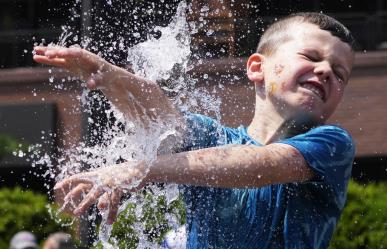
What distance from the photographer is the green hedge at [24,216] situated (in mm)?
10336

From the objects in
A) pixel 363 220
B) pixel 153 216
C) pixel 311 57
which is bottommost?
pixel 363 220

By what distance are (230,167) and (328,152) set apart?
39 centimetres

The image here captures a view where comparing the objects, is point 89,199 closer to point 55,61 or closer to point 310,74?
point 55,61

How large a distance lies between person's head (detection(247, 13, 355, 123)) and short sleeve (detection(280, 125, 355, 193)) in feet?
0.33

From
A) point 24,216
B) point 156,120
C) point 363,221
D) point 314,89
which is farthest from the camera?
point 24,216

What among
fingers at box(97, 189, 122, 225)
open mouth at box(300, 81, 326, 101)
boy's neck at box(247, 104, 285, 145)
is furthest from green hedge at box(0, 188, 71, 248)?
fingers at box(97, 189, 122, 225)

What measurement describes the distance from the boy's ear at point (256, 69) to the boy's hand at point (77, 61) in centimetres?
75

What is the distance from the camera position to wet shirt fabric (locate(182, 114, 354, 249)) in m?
3.32

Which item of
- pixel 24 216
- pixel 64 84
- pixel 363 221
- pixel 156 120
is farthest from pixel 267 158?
pixel 64 84

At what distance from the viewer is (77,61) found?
3.02 meters

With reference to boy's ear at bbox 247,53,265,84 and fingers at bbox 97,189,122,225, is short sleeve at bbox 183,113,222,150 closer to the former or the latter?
boy's ear at bbox 247,53,265,84

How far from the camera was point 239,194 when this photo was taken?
337cm

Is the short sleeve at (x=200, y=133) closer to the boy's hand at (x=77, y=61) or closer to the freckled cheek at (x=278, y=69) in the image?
the freckled cheek at (x=278, y=69)

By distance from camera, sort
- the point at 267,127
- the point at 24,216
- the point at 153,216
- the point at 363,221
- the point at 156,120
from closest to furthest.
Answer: the point at 156,120 → the point at 267,127 → the point at 153,216 → the point at 363,221 → the point at 24,216
